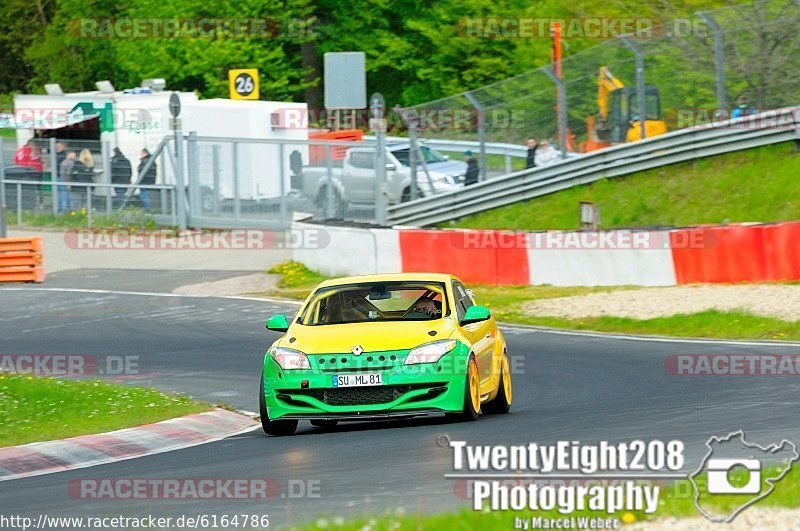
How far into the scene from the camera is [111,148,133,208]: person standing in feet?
116

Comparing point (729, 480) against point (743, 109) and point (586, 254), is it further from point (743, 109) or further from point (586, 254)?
point (743, 109)

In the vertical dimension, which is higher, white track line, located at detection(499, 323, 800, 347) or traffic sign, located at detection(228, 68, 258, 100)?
traffic sign, located at detection(228, 68, 258, 100)

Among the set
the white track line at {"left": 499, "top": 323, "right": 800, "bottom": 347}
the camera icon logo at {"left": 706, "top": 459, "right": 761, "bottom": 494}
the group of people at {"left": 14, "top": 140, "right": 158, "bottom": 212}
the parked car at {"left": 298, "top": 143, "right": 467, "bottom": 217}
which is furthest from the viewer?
the group of people at {"left": 14, "top": 140, "right": 158, "bottom": 212}

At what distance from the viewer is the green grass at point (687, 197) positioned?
26016 mm

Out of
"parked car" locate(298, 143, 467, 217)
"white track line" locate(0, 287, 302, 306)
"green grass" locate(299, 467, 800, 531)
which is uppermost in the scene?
"parked car" locate(298, 143, 467, 217)

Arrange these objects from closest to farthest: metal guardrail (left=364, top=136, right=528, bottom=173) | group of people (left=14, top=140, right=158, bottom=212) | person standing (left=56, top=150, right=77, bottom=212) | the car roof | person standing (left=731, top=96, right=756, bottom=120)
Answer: the car roof, person standing (left=731, top=96, right=756, bottom=120), metal guardrail (left=364, top=136, right=528, bottom=173), group of people (left=14, top=140, right=158, bottom=212), person standing (left=56, top=150, right=77, bottom=212)

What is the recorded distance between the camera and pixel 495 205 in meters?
29.8

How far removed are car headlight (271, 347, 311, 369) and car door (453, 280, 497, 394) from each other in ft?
4.42

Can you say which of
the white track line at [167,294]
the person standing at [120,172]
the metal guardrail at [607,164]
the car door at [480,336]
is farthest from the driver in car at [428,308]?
the person standing at [120,172]

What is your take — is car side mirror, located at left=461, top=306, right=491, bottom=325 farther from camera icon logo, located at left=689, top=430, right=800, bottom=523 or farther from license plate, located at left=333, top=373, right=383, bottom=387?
camera icon logo, located at left=689, top=430, right=800, bottom=523

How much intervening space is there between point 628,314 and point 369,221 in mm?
9939

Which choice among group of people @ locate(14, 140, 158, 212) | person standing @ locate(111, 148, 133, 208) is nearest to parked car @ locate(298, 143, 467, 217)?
group of people @ locate(14, 140, 158, 212)

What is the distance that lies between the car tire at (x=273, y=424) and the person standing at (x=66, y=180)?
2488 centimetres

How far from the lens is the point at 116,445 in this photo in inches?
466
